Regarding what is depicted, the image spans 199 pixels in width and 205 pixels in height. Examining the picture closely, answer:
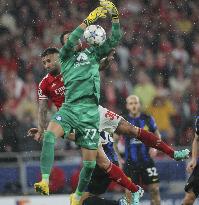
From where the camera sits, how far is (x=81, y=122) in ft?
30.2

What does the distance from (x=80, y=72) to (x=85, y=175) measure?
1139 millimetres

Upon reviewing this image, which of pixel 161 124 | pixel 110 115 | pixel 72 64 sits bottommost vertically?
pixel 161 124

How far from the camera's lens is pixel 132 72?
15.7 m

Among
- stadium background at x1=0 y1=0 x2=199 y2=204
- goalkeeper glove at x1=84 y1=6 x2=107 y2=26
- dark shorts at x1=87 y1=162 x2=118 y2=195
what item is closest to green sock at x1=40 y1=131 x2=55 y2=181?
goalkeeper glove at x1=84 y1=6 x2=107 y2=26

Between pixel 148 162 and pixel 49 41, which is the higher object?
pixel 49 41

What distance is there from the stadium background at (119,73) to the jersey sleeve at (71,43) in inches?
152

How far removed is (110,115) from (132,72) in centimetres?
594

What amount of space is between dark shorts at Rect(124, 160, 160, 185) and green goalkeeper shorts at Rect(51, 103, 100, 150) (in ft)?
9.83

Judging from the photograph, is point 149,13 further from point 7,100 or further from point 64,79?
point 64,79

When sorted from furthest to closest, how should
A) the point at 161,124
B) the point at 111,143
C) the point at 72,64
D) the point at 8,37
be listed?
the point at 8,37 → the point at 161,124 → the point at 111,143 → the point at 72,64

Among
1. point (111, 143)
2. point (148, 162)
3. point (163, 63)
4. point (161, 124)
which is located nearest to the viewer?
point (111, 143)

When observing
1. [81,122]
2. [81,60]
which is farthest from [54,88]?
[81,122]

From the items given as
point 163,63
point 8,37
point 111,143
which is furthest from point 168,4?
point 111,143

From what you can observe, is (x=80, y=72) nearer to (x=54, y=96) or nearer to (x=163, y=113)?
(x=54, y=96)
